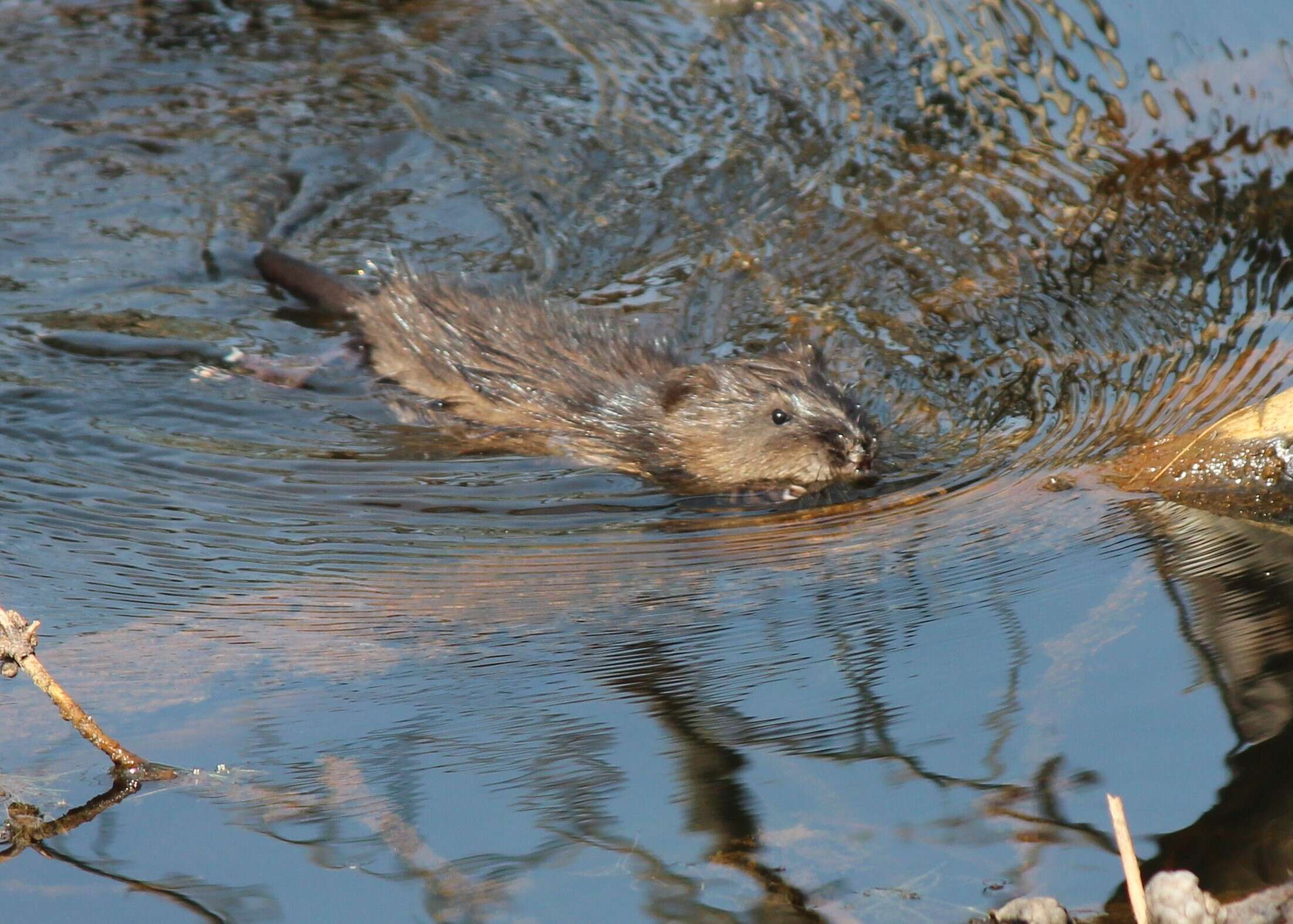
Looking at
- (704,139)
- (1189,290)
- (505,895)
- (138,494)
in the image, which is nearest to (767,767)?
(505,895)

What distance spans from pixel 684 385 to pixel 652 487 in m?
0.38

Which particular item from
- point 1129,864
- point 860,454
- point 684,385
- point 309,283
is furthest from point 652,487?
point 1129,864

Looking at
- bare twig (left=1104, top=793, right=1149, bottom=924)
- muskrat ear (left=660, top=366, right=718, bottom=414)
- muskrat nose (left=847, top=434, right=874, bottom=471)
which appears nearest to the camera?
bare twig (left=1104, top=793, right=1149, bottom=924)

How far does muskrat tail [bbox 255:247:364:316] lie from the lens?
18.4 ft

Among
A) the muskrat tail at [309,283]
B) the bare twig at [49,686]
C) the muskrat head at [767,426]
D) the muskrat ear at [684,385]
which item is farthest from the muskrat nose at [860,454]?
the bare twig at [49,686]

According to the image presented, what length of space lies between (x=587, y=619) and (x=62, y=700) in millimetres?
1192

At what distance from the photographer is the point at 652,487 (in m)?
4.67

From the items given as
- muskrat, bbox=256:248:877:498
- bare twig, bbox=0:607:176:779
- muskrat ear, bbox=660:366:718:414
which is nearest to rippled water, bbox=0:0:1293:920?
bare twig, bbox=0:607:176:779

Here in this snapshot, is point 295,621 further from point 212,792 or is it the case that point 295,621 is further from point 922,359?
point 922,359

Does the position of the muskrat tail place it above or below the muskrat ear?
below

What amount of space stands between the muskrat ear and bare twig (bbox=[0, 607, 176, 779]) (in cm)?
250

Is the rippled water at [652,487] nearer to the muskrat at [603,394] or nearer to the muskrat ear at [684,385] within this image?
the muskrat at [603,394]

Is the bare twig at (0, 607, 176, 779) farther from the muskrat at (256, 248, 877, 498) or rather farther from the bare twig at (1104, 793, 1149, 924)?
the muskrat at (256, 248, 877, 498)

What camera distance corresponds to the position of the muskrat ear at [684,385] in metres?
4.80
